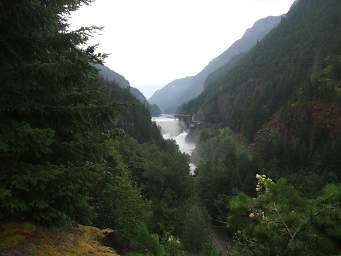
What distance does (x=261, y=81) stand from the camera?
5561 inches

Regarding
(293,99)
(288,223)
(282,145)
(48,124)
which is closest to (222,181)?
(282,145)

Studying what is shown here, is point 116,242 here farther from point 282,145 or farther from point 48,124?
point 282,145

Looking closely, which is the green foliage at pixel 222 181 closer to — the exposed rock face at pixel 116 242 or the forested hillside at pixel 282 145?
the forested hillside at pixel 282 145

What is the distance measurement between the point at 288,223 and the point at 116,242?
334 cm

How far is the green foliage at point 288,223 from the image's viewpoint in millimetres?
5590

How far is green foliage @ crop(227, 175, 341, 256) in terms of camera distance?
5.59 metres

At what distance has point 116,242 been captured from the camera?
7.75 m

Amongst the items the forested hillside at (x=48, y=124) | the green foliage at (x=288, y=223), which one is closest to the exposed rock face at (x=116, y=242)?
the forested hillside at (x=48, y=124)

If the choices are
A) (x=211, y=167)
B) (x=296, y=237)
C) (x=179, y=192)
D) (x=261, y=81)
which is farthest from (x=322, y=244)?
(x=261, y=81)

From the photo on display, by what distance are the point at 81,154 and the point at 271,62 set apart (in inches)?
6032

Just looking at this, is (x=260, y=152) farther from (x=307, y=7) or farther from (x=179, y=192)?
(x=307, y=7)

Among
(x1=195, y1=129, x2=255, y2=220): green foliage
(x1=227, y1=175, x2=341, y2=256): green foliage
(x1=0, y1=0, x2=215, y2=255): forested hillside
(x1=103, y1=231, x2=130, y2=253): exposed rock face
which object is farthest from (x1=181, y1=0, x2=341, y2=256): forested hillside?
(x1=0, y1=0, x2=215, y2=255): forested hillside

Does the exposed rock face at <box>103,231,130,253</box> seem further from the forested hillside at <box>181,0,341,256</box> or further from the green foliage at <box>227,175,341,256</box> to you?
the green foliage at <box>227,175,341,256</box>

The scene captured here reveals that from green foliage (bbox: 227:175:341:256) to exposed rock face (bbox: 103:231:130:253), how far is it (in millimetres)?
2294
